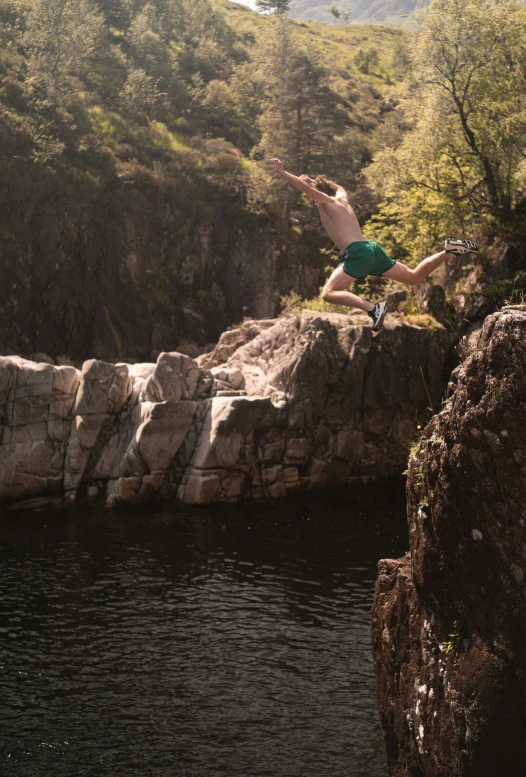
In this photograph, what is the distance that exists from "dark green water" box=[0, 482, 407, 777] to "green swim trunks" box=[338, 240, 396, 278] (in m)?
8.90

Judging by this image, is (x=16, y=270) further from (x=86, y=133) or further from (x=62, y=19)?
(x=62, y=19)

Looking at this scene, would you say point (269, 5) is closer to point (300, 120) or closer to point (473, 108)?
point (300, 120)

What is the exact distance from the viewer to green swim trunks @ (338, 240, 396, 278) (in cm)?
1502

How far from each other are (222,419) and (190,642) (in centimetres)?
1326

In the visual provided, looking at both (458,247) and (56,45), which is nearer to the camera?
(458,247)

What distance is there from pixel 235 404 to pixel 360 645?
1437 cm

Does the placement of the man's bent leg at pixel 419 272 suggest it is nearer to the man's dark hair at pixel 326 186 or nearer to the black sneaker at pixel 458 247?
the black sneaker at pixel 458 247

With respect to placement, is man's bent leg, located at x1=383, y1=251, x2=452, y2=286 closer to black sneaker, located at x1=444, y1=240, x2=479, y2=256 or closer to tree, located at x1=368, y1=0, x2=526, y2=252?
black sneaker, located at x1=444, y1=240, x2=479, y2=256

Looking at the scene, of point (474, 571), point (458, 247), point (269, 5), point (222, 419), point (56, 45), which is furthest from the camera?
point (269, 5)

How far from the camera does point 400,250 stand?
4756 centimetres

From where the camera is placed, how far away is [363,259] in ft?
49.3

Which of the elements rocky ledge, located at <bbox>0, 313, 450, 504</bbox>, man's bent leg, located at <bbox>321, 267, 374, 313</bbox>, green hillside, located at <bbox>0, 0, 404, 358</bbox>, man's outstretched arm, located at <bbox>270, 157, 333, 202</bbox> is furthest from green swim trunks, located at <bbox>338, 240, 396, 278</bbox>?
green hillside, located at <bbox>0, 0, 404, 358</bbox>

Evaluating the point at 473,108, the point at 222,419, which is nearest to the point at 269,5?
the point at 473,108

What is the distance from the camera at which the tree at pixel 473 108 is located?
131 feet
